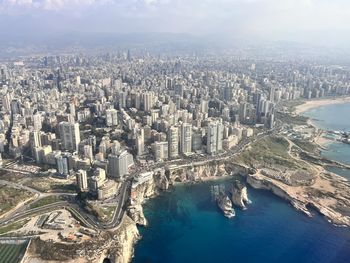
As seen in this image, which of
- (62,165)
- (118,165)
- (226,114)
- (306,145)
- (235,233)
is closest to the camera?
(235,233)

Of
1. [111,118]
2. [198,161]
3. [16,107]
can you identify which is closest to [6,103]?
[16,107]

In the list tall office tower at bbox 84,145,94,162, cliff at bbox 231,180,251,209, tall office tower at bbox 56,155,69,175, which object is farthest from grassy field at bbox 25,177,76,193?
cliff at bbox 231,180,251,209

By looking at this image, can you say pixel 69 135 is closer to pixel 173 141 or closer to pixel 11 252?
pixel 173 141

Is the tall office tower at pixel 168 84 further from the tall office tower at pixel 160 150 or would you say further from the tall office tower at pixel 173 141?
the tall office tower at pixel 160 150

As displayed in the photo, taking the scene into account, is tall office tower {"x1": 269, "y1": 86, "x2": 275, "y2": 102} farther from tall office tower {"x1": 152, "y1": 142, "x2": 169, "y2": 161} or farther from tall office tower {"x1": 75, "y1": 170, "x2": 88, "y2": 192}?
tall office tower {"x1": 75, "y1": 170, "x2": 88, "y2": 192}

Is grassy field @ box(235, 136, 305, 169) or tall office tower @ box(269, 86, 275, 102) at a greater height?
tall office tower @ box(269, 86, 275, 102)

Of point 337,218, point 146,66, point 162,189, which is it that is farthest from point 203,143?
point 146,66
